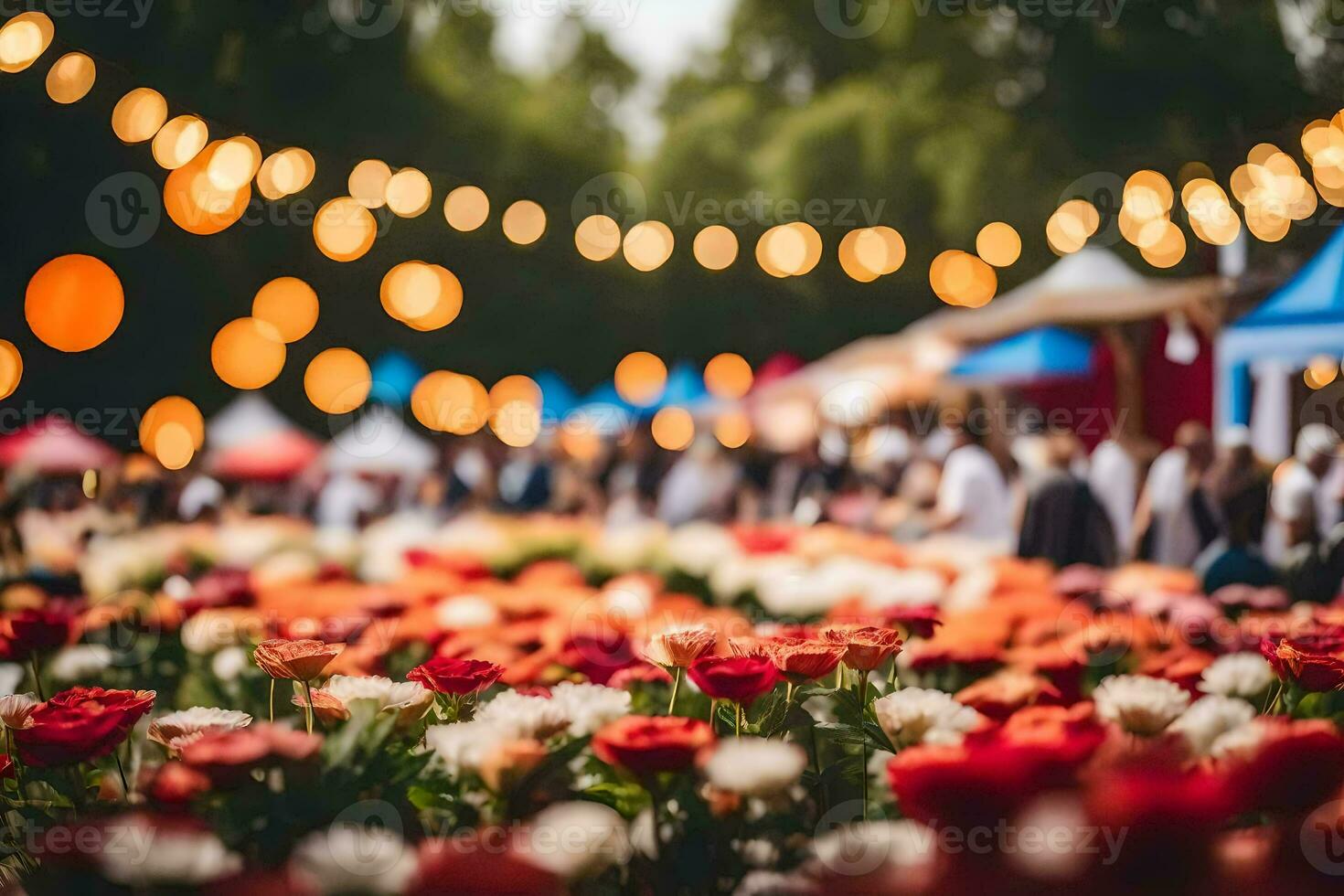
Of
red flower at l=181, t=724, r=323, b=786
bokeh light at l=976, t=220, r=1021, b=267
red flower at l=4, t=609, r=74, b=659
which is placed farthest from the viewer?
bokeh light at l=976, t=220, r=1021, b=267

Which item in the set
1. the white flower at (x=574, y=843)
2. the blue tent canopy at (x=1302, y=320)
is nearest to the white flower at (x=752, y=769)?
the white flower at (x=574, y=843)

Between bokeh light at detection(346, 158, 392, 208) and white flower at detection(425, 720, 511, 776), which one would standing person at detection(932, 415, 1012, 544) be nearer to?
bokeh light at detection(346, 158, 392, 208)

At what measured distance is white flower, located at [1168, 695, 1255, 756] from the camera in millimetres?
1329

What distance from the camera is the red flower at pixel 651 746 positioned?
3.98 ft

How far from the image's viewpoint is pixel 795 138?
1634 cm

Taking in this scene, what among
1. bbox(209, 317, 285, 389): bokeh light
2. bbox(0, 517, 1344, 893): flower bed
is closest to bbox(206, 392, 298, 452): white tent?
bbox(209, 317, 285, 389): bokeh light

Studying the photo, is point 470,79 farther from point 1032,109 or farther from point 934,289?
point 1032,109

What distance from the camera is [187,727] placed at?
139 centimetres

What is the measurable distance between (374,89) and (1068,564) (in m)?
14.5

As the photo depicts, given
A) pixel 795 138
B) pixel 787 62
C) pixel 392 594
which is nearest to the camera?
pixel 392 594

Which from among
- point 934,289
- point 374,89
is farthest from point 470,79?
point 934,289

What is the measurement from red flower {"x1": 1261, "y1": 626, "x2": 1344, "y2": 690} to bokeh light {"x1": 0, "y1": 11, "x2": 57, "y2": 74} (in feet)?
16.0

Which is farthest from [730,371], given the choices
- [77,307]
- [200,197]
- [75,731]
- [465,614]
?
[75,731]

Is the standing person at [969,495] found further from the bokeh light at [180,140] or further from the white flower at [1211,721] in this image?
the white flower at [1211,721]
